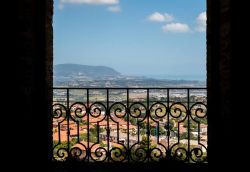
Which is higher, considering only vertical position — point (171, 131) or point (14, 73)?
point (14, 73)

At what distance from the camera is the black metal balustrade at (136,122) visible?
5484mm

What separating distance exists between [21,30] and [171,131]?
2654 mm

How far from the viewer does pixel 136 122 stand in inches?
222

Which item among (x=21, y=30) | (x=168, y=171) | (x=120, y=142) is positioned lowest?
(x=168, y=171)

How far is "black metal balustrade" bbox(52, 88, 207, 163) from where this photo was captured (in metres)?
5.48
